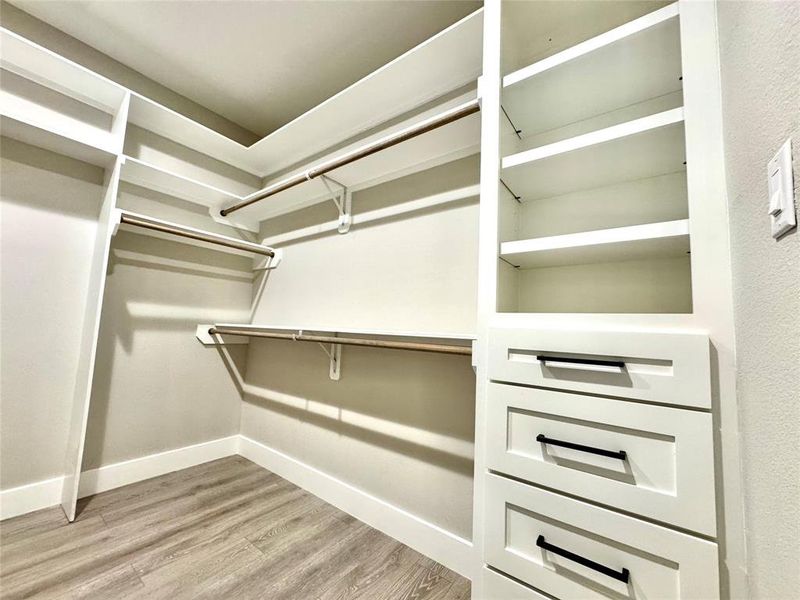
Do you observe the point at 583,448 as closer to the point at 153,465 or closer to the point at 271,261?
the point at 271,261

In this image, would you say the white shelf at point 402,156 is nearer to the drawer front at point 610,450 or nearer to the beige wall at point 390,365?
the beige wall at point 390,365

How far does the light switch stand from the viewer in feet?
1.60

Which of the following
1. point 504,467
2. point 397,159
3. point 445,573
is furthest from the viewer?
point 397,159

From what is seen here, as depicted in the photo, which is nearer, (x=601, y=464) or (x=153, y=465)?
(x=601, y=464)

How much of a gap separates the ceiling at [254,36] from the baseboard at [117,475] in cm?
234

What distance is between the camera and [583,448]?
2.61 ft

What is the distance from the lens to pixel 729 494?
2.18ft

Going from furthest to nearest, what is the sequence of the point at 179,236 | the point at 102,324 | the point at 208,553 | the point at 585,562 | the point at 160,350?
the point at 160,350 → the point at 179,236 → the point at 102,324 → the point at 208,553 → the point at 585,562

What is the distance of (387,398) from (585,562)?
1.01m

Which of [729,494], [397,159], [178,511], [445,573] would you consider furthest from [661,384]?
[178,511]

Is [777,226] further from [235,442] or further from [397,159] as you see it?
[235,442]

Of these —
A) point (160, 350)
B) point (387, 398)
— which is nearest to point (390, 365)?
point (387, 398)

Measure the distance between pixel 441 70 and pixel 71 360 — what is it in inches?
94.1

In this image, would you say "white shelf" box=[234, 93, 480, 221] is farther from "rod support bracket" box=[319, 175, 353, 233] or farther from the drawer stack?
the drawer stack
